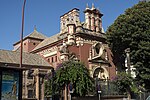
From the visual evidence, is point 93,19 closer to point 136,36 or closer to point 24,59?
point 136,36

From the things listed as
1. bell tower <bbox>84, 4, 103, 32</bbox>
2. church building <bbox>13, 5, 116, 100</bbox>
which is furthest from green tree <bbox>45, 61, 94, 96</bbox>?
bell tower <bbox>84, 4, 103, 32</bbox>

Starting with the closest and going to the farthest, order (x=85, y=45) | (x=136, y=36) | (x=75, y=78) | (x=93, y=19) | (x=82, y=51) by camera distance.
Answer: (x=75, y=78), (x=136, y=36), (x=82, y=51), (x=85, y=45), (x=93, y=19)

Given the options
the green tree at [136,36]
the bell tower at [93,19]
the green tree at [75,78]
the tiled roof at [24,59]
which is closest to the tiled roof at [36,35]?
the tiled roof at [24,59]

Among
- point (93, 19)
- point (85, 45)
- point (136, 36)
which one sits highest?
point (93, 19)

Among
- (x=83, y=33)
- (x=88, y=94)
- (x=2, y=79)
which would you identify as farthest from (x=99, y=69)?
(x=2, y=79)

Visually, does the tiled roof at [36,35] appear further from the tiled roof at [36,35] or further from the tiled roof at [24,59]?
the tiled roof at [24,59]

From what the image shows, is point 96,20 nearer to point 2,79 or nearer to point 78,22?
point 78,22

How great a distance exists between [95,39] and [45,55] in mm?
11878

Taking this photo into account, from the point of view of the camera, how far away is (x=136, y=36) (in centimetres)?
3738

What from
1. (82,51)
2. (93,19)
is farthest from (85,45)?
(93,19)

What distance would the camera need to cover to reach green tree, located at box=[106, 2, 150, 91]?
35.8 m

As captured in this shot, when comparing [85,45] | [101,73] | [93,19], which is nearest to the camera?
[85,45]

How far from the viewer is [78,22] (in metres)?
43.3

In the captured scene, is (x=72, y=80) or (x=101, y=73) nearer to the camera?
(x=72, y=80)
